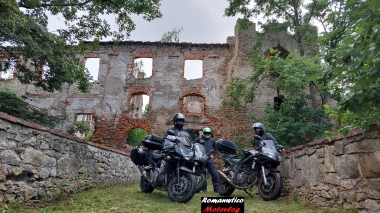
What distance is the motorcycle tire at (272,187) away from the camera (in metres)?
5.07

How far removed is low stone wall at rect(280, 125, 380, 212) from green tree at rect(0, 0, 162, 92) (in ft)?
22.0

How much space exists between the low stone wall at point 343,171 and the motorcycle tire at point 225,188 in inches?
60.4

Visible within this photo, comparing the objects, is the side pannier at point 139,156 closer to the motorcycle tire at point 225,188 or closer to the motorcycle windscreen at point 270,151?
the motorcycle tire at point 225,188

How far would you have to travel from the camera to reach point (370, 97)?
2.63 m

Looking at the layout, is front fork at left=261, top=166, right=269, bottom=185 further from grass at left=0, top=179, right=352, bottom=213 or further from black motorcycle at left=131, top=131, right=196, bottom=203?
black motorcycle at left=131, top=131, right=196, bottom=203

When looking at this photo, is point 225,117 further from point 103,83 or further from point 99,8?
point 99,8

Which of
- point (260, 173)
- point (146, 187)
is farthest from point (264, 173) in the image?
point (146, 187)

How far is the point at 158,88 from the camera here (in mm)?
16453

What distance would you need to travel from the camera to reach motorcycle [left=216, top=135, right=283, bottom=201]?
5.17 metres

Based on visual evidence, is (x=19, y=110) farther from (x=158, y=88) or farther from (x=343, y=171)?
(x=343, y=171)

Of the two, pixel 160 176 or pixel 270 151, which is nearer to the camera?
pixel 270 151

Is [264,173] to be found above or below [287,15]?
below

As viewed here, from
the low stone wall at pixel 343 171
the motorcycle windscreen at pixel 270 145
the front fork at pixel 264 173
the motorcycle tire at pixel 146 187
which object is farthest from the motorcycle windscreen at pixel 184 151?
the low stone wall at pixel 343 171

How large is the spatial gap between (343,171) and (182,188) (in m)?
2.61
